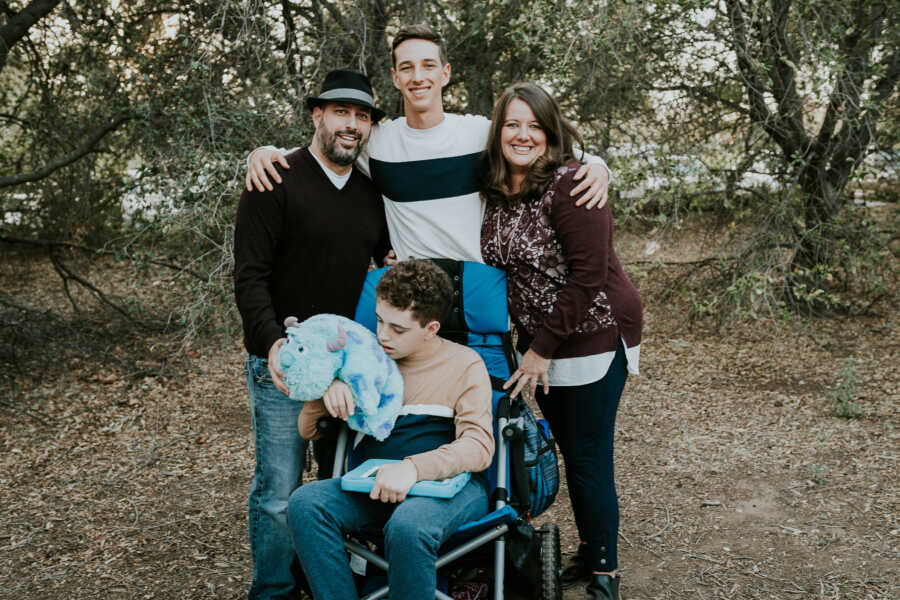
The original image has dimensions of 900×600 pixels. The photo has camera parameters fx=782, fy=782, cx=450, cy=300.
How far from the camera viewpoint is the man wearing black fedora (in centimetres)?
279

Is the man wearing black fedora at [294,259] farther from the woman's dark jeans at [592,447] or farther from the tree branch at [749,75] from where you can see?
the tree branch at [749,75]

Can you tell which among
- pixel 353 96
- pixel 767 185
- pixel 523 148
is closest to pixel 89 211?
pixel 353 96

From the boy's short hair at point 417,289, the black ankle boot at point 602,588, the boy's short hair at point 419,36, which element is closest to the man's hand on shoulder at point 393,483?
the boy's short hair at point 417,289

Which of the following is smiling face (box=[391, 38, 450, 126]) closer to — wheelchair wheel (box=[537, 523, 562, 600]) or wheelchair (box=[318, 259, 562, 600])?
wheelchair (box=[318, 259, 562, 600])

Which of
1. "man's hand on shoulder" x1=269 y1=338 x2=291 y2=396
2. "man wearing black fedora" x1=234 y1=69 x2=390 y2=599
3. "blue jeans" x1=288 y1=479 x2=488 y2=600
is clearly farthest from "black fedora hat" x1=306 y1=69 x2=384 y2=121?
"blue jeans" x1=288 y1=479 x2=488 y2=600

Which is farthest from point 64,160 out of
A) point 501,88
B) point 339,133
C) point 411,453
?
point 411,453

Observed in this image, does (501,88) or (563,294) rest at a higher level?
(501,88)

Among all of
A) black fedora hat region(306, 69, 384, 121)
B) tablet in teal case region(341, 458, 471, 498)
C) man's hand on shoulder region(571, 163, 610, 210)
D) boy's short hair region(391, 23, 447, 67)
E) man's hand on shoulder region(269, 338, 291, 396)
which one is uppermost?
boy's short hair region(391, 23, 447, 67)

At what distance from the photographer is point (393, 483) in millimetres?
2445

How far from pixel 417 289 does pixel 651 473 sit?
2.56 m

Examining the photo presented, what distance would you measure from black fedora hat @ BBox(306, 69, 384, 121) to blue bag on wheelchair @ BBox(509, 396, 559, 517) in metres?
1.24

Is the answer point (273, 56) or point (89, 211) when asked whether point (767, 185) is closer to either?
point (273, 56)

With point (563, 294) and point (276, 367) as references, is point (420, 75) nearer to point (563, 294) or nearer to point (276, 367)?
point (563, 294)

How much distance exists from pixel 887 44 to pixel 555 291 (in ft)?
16.7
